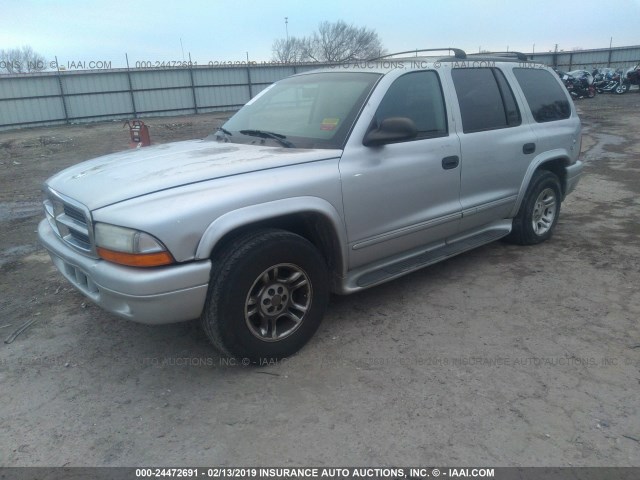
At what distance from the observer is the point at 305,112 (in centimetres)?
380

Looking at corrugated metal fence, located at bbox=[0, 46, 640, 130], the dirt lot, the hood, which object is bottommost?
the dirt lot

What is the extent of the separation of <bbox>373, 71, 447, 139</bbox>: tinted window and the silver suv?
1cm

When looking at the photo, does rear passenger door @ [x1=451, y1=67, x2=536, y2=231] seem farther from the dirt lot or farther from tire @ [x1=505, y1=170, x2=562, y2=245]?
the dirt lot

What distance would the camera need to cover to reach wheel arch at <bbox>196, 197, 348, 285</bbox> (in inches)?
107

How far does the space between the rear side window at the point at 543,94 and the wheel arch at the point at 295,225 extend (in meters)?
2.68

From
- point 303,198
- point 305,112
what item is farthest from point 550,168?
point 303,198

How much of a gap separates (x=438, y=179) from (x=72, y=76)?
23.7 metres

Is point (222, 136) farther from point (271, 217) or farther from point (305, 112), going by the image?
point (271, 217)

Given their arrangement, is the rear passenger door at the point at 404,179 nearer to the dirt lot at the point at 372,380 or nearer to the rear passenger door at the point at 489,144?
the rear passenger door at the point at 489,144

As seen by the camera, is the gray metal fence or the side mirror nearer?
the side mirror

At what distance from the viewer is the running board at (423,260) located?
3.56 meters

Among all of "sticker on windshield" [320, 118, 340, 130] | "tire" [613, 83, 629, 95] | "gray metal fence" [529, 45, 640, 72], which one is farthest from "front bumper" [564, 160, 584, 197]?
"gray metal fence" [529, 45, 640, 72]

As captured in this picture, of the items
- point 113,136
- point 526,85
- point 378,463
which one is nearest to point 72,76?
point 113,136

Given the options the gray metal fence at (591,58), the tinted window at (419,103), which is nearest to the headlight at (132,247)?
the tinted window at (419,103)
